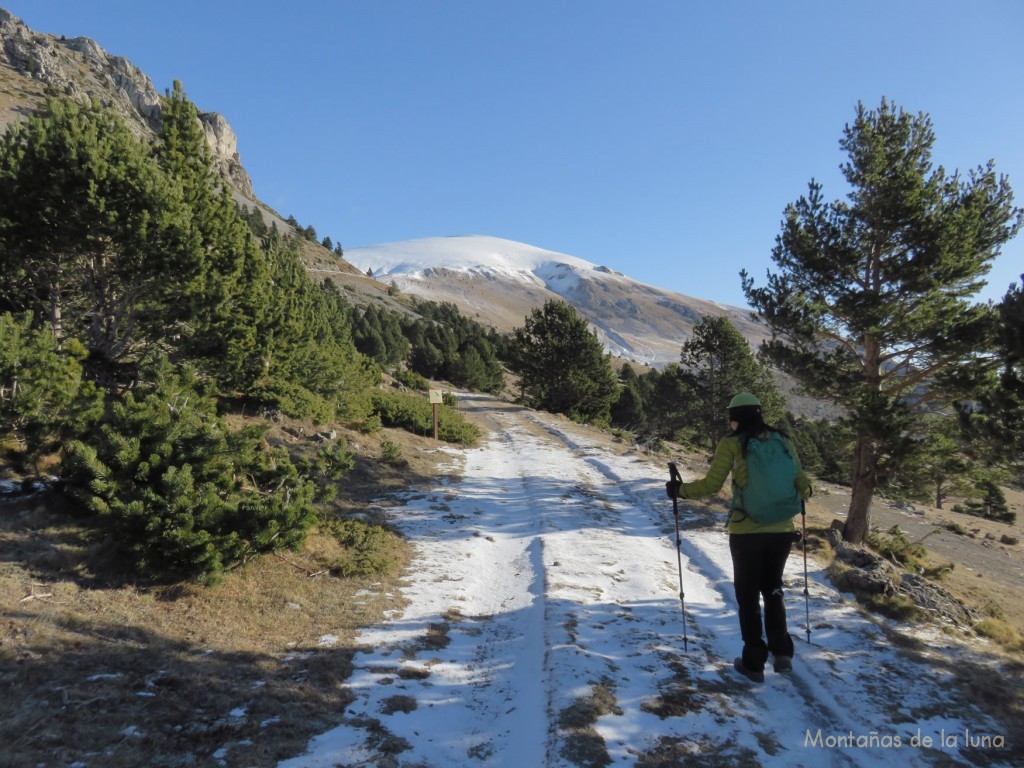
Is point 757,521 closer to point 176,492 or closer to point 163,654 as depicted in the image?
point 163,654

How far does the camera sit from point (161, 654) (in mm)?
4398

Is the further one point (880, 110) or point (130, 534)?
point (880, 110)

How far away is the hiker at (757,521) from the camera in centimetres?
436

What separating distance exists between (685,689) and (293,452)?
33.6 ft

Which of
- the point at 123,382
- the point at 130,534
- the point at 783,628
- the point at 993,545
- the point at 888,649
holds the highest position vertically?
the point at 123,382

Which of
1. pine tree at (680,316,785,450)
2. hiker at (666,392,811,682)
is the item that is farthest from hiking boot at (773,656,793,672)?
pine tree at (680,316,785,450)

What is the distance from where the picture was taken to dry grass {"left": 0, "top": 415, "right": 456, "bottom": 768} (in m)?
3.21

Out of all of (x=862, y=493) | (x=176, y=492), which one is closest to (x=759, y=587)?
(x=176, y=492)

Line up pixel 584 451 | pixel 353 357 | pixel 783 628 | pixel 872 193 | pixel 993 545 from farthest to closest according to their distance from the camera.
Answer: pixel 993 545 → pixel 353 357 → pixel 584 451 → pixel 872 193 → pixel 783 628

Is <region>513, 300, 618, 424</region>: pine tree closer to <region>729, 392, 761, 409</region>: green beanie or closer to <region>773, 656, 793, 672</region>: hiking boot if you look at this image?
<region>773, 656, 793, 672</region>: hiking boot

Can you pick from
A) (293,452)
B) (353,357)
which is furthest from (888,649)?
(353,357)

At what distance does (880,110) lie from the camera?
39.7 ft

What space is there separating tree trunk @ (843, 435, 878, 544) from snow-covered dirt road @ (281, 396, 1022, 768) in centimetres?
461

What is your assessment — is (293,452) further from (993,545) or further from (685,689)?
(993,545)
